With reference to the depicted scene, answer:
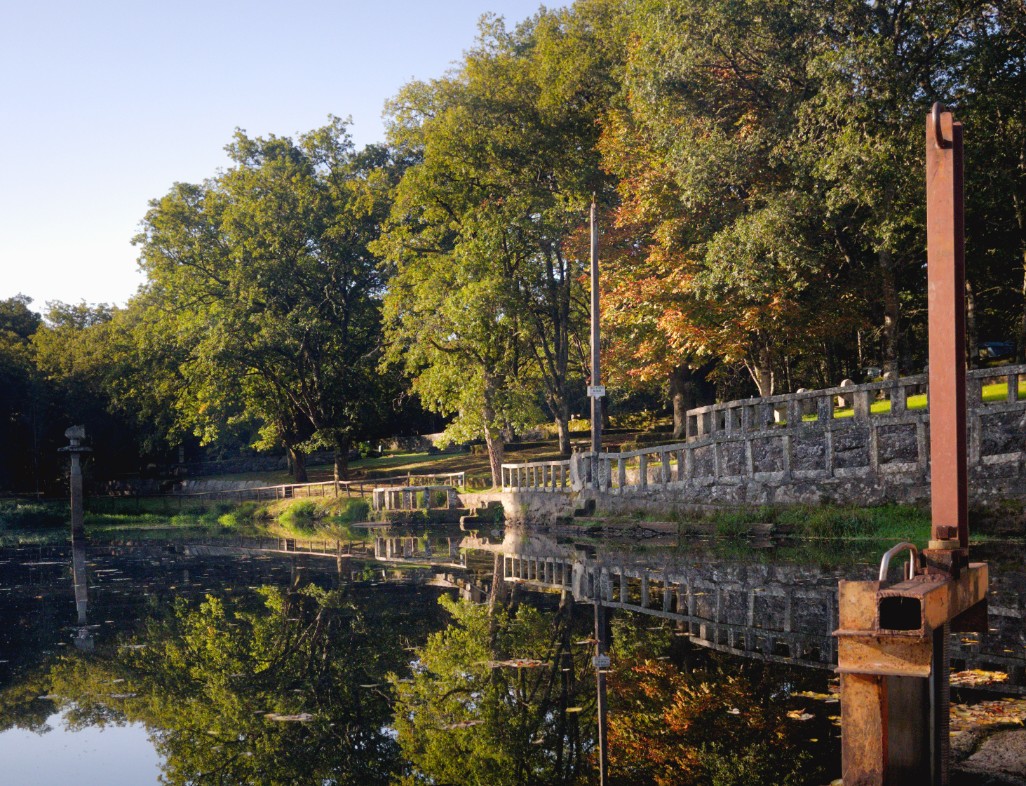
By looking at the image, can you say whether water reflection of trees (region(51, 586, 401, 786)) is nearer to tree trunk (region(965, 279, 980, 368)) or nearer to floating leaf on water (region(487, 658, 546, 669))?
floating leaf on water (region(487, 658, 546, 669))

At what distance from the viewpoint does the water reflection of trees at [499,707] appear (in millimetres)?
6316

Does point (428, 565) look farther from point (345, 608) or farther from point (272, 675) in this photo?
point (272, 675)

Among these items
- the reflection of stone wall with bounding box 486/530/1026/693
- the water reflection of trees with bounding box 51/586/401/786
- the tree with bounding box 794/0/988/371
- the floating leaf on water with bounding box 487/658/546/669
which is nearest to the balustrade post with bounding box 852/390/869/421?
the tree with bounding box 794/0/988/371

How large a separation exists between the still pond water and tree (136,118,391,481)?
89.9 ft

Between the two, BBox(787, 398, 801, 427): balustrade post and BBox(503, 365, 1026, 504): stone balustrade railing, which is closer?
BBox(503, 365, 1026, 504): stone balustrade railing

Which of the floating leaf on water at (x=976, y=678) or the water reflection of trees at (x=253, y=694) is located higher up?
the floating leaf on water at (x=976, y=678)

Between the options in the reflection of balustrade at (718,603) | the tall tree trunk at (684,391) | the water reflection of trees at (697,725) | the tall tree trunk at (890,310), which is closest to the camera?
the water reflection of trees at (697,725)

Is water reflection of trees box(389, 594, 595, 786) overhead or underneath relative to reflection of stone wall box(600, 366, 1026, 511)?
underneath

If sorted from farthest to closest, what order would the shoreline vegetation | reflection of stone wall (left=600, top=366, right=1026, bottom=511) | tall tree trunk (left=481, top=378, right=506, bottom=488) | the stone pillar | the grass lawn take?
tall tree trunk (left=481, top=378, right=506, bottom=488) < the stone pillar < the grass lawn < the shoreline vegetation < reflection of stone wall (left=600, top=366, right=1026, bottom=511)

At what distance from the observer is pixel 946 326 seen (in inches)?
212

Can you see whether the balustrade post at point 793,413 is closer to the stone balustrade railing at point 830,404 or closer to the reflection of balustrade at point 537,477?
the stone balustrade railing at point 830,404

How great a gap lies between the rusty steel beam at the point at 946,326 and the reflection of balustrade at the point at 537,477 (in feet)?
77.9

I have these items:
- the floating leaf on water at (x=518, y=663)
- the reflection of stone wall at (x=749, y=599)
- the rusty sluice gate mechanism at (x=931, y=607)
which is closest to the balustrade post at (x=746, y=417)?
the reflection of stone wall at (x=749, y=599)

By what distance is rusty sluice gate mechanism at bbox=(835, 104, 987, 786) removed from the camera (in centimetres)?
437
